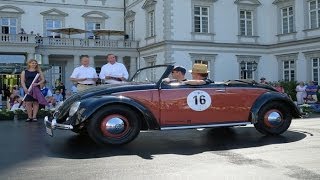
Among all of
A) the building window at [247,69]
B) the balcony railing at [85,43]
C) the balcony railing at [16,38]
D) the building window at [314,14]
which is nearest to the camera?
the building window at [314,14]

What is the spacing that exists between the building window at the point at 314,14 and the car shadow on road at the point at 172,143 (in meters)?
26.0

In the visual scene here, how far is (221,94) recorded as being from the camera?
7578mm

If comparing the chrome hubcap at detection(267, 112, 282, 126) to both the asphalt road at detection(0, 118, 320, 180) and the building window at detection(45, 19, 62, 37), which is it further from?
the building window at detection(45, 19, 62, 37)

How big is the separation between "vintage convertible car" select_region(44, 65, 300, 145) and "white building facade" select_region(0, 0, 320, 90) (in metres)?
25.5

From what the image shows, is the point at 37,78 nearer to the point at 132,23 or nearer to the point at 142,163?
the point at 142,163

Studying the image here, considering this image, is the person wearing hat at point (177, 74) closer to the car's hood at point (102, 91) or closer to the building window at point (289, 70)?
the car's hood at point (102, 91)

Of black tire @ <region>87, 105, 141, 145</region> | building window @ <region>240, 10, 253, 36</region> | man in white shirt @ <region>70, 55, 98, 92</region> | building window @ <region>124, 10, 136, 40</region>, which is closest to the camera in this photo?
black tire @ <region>87, 105, 141, 145</region>

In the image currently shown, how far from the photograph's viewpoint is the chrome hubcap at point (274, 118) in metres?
8.09

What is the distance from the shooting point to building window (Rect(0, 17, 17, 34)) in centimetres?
3784

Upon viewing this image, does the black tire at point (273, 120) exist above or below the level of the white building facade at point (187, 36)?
below

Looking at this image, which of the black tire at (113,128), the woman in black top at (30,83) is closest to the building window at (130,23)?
the woman in black top at (30,83)

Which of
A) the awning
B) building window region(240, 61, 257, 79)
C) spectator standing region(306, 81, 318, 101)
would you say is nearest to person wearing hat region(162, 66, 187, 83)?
spectator standing region(306, 81, 318, 101)

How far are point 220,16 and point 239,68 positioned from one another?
14.1 ft

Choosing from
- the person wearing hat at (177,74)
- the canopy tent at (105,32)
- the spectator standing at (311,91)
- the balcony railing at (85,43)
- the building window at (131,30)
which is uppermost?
the building window at (131,30)
